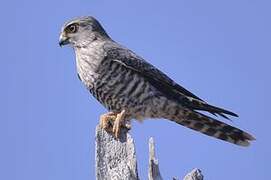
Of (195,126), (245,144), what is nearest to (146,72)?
(195,126)

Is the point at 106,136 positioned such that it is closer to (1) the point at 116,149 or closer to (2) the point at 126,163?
(1) the point at 116,149

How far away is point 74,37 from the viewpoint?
29.7 ft

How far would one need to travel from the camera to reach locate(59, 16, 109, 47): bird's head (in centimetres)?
901

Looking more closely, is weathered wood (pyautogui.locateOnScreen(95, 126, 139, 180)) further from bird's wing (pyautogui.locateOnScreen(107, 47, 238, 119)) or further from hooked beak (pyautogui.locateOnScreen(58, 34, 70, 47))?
hooked beak (pyautogui.locateOnScreen(58, 34, 70, 47))

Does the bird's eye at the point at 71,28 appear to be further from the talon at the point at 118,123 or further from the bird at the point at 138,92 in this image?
the talon at the point at 118,123

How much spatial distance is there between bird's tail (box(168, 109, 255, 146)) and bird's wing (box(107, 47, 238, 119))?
123 millimetres

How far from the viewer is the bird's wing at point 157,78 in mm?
8422

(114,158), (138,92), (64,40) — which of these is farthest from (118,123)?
(64,40)

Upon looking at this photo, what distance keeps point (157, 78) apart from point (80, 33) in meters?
1.36

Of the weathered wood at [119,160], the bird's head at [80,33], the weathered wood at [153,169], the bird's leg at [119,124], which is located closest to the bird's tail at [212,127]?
the bird's leg at [119,124]

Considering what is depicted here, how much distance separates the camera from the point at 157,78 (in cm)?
854

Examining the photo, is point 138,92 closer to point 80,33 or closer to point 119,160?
point 80,33

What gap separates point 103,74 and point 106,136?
2.75 m

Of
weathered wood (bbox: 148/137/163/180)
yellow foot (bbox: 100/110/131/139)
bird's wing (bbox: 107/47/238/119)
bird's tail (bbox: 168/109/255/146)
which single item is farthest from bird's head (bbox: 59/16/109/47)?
weathered wood (bbox: 148/137/163/180)
